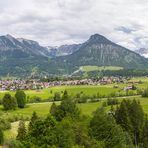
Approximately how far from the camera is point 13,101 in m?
168

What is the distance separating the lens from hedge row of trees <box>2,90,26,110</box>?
6511 inches

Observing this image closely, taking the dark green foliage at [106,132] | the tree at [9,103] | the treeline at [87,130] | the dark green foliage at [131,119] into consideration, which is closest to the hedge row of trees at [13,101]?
the tree at [9,103]

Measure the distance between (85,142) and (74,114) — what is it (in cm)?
2577

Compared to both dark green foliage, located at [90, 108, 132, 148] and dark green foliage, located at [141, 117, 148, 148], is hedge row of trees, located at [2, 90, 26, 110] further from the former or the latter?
dark green foliage, located at [90, 108, 132, 148]

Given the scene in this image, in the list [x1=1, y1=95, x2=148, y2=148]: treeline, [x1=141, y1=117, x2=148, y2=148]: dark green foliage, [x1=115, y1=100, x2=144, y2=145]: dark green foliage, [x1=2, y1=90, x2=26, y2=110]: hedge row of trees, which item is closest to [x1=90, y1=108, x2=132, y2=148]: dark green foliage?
[x1=1, y1=95, x2=148, y2=148]: treeline

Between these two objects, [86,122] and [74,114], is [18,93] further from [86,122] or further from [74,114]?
[86,122]

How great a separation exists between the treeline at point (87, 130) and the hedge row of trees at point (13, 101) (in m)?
85.1

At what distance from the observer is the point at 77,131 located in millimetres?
58906

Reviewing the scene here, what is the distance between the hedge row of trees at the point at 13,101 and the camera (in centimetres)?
16538

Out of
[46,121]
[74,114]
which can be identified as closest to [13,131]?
[74,114]

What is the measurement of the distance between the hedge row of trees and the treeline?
8505 cm

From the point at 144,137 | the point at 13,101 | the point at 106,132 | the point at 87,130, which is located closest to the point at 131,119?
the point at 144,137

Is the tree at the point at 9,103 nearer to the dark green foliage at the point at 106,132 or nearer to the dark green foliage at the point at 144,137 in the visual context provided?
the dark green foliage at the point at 144,137

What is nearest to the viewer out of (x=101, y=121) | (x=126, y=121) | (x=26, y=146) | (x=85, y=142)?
(x=26, y=146)
